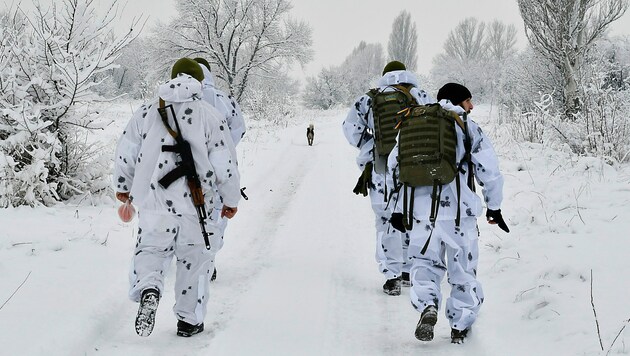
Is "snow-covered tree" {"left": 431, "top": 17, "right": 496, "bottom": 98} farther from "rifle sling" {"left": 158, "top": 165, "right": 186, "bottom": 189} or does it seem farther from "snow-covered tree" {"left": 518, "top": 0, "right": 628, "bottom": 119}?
"rifle sling" {"left": 158, "top": 165, "right": 186, "bottom": 189}

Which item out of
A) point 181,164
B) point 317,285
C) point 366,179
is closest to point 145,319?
point 181,164

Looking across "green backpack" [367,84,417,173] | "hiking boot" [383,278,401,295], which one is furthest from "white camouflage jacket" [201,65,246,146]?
"hiking boot" [383,278,401,295]

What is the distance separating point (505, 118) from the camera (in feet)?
50.4

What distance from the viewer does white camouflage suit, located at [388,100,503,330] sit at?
339cm

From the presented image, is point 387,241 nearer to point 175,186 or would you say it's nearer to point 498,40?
point 175,186

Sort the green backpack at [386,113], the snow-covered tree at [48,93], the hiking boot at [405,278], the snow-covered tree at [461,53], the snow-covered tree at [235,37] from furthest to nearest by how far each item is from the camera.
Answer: the snow-covered tree at [461,53] < the snow-covered tree at [235,37] < the snow-covered tree at [48,93] < the hiking boot at [405,278] < the green backpack at [386,113]

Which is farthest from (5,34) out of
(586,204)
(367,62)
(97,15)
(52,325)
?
(367,62)

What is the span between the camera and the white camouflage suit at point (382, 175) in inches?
181

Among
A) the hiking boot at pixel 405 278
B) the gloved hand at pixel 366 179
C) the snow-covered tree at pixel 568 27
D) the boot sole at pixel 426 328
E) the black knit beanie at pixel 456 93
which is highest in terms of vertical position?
the snow-covered tree at pixel 568 27

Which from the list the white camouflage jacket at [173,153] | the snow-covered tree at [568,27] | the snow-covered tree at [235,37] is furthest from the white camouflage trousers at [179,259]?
the snow-covered tree at [235,37]

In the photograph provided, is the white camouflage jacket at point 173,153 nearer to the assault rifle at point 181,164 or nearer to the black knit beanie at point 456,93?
the assault rifle at point 181,164

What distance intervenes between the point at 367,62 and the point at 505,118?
56.6 m

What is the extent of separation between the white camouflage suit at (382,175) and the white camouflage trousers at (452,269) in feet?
3.60

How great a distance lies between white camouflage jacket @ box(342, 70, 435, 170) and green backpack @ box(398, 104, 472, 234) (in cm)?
124
